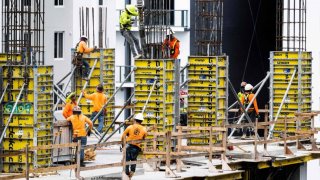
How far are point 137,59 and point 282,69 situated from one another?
371 inches

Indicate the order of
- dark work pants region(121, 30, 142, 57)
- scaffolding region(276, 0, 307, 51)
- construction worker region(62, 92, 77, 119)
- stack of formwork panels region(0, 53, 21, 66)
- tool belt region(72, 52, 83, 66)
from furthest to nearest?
scaffolding region(276, 0, 307, 51)
dark work pants region(121, 30, 142, 57)
tool belt region(72, 52, 83, 66)
construction worker region(62, 92, 77, 119)
stack of formwork panels region(0, 53, 21, 66)

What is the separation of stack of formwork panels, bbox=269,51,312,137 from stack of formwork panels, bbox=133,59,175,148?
8362 mm

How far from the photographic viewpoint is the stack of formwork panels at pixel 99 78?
2333 inches

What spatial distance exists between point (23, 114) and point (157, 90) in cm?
605

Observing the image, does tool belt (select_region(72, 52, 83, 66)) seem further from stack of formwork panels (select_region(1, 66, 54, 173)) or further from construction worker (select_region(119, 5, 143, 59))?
stack of formwork panels (select_region(1, 66, 54, 173))

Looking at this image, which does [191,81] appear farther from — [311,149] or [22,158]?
[22,158]

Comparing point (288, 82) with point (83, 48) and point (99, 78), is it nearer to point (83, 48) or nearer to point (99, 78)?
point (99, 78)

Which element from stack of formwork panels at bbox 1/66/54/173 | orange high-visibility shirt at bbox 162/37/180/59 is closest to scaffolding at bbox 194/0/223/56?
orange high-visibility shirt at bbox 162/37/180/59

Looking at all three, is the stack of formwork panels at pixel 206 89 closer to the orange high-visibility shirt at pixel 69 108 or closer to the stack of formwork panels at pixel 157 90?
the stack of formwork panels at pixel 157 90

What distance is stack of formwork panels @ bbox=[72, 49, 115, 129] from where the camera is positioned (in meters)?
59.2

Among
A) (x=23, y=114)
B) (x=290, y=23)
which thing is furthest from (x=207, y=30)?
(x=290, y=23)

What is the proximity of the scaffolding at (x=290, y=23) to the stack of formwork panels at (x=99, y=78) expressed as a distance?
6.49m

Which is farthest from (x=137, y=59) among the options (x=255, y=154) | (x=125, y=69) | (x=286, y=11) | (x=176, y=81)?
(x=125, y=69)

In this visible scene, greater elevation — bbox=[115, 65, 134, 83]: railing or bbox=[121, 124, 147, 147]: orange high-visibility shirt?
bbox=[115, 65, 134, 83]: railing
